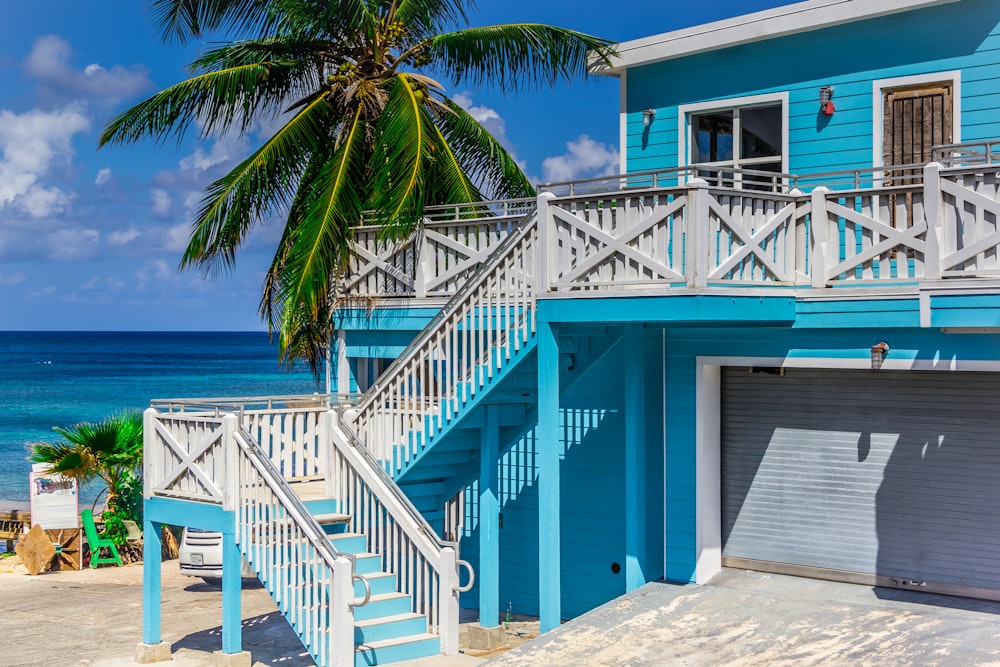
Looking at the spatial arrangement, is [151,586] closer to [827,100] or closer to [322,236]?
[322,236]

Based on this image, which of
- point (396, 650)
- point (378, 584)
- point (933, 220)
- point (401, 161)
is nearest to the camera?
point (933, 220)

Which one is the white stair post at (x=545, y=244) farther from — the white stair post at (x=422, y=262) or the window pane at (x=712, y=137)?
the white stair post at (x=422, y=262)

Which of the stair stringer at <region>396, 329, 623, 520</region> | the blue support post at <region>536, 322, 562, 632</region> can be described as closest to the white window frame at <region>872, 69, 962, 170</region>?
the stair stringer at <region>396, 329, 623, 520</region>

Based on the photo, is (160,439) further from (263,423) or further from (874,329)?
(874,329)

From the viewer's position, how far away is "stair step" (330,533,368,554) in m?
13.1

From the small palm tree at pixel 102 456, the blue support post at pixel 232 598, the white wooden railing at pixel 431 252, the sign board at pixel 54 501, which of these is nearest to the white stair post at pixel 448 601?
the blue support post at pixel 232 598

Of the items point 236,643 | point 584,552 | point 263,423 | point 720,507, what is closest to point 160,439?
point 263,423

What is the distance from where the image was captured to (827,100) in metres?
13.1

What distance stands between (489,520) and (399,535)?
133cm

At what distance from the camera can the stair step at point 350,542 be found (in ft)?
43.0

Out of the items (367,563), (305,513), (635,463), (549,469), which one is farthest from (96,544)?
(635,463)

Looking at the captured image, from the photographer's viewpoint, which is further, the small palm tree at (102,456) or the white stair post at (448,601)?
the small palm tree at (102,456)

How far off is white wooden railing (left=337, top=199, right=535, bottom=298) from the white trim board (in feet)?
7.60

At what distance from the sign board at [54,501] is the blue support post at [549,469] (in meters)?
12.3
